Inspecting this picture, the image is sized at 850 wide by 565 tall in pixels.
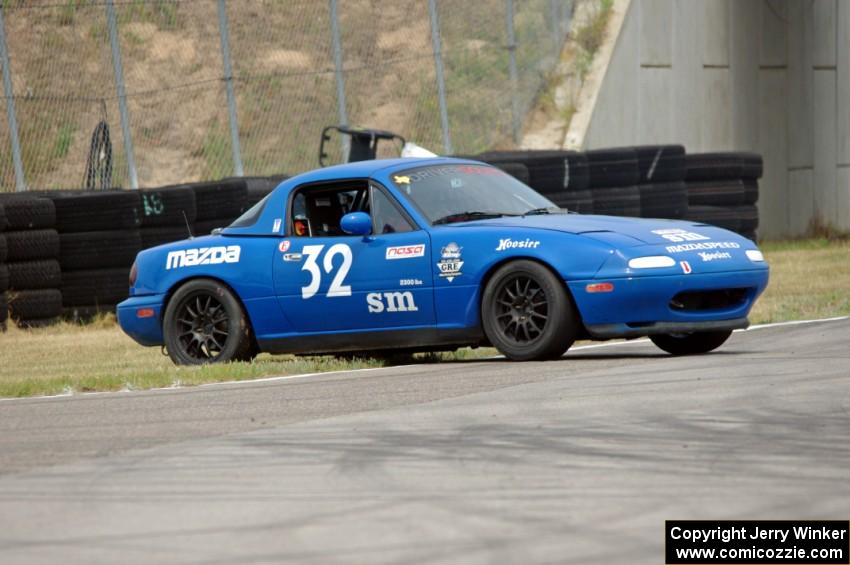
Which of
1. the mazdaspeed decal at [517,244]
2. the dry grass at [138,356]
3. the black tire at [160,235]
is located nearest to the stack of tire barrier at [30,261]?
the dry grass at [138,356]

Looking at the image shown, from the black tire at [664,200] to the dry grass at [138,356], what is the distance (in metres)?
1.87

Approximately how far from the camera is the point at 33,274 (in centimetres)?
1608

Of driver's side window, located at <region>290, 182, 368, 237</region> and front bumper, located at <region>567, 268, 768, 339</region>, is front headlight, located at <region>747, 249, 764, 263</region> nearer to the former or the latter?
front bumper, located at <region>567, 268, 768, 339</region>

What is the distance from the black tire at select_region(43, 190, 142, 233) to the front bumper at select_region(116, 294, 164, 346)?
15.7 feet

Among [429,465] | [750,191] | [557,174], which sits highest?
[429,465]

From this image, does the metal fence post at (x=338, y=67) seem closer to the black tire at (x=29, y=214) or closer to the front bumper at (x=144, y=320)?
the black tire at (x=29, y=214)

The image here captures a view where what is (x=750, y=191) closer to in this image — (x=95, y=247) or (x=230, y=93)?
(x=230, y=93)

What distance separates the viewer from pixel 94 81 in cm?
2006

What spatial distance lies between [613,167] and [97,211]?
25.7 feet

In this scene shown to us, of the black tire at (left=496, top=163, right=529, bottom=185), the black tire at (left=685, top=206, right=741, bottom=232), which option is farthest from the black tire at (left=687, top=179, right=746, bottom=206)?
the black tire at (left=496, top=163, right=529, bottom=185)

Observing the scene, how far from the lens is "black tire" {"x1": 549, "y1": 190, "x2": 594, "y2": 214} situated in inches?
814

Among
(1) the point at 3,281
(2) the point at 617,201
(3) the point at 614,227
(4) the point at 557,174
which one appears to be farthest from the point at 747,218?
(3) the point at 614,227

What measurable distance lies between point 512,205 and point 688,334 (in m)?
1.42

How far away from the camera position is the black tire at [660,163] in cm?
2248
